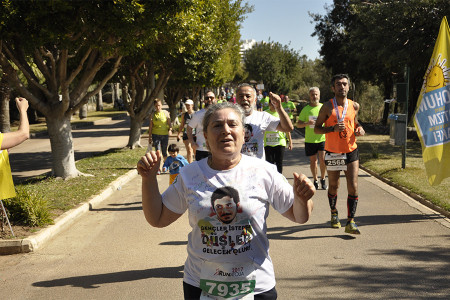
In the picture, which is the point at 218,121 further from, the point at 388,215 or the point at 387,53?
the point at 387,53

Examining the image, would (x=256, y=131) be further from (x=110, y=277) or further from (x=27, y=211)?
(x=27, y=211)

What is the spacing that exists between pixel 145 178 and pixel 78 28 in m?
8.83

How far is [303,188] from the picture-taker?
8.53ft

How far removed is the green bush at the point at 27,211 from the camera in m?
7.44

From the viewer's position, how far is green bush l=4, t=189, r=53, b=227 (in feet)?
24.4

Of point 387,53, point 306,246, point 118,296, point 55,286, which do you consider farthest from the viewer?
point 387,53

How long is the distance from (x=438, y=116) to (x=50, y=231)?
5.54 metres

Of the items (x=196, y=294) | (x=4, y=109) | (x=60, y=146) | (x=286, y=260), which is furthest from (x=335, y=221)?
(x=4, y=109)

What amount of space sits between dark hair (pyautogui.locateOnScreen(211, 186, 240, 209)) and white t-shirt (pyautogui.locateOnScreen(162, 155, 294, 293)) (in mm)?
18

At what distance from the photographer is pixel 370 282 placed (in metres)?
5.13

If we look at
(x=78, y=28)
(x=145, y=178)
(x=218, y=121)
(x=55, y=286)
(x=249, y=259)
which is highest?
(x=78, y=28)

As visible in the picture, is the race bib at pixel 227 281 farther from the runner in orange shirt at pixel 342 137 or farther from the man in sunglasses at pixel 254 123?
the runner in orange shirt at pixel 342 137

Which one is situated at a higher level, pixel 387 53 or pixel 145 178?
pixel 387 53

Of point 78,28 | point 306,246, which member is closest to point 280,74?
point 78,28
